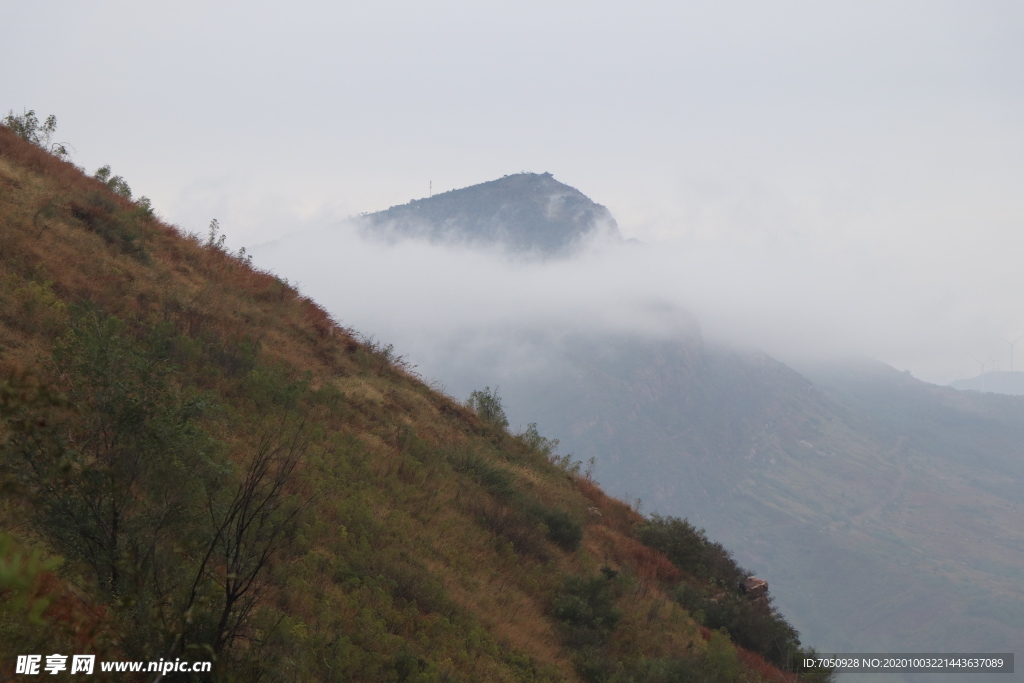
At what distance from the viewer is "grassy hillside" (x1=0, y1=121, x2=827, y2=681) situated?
5.53 m

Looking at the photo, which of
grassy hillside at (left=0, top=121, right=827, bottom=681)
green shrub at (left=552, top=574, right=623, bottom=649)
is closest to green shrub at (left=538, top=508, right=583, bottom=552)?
grassy hillside at (left=0, top=121, right=827, bottom=681)

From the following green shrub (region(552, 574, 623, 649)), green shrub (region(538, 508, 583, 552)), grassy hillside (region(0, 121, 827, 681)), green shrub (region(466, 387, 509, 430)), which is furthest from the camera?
green shrub (region(466, 387, 509, 430))

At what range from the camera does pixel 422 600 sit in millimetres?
10133

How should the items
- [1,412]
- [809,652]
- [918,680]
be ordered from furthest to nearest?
1. [918,680]
2. [809,652]
3. [1,412]

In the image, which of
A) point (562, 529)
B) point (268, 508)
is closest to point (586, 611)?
point (562, 529)

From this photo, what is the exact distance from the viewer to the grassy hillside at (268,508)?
5531 mm

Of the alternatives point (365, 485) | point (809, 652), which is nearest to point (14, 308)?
point (365, 485)

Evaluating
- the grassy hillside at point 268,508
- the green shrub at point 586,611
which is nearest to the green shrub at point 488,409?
the grassy hillside at point 268,508

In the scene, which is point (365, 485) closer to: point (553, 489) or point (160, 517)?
point (160, 517)

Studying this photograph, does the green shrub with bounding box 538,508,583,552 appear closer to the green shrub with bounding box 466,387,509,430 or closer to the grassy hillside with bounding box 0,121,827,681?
the grassy hillside with bounding box 0,121,827,681

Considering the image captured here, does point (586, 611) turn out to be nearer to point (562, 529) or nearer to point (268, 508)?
point (562, 529)

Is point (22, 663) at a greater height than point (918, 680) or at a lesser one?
greater

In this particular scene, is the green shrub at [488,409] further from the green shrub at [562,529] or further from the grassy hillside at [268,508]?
the green shrub at [562,529]

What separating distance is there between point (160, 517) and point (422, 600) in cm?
467
